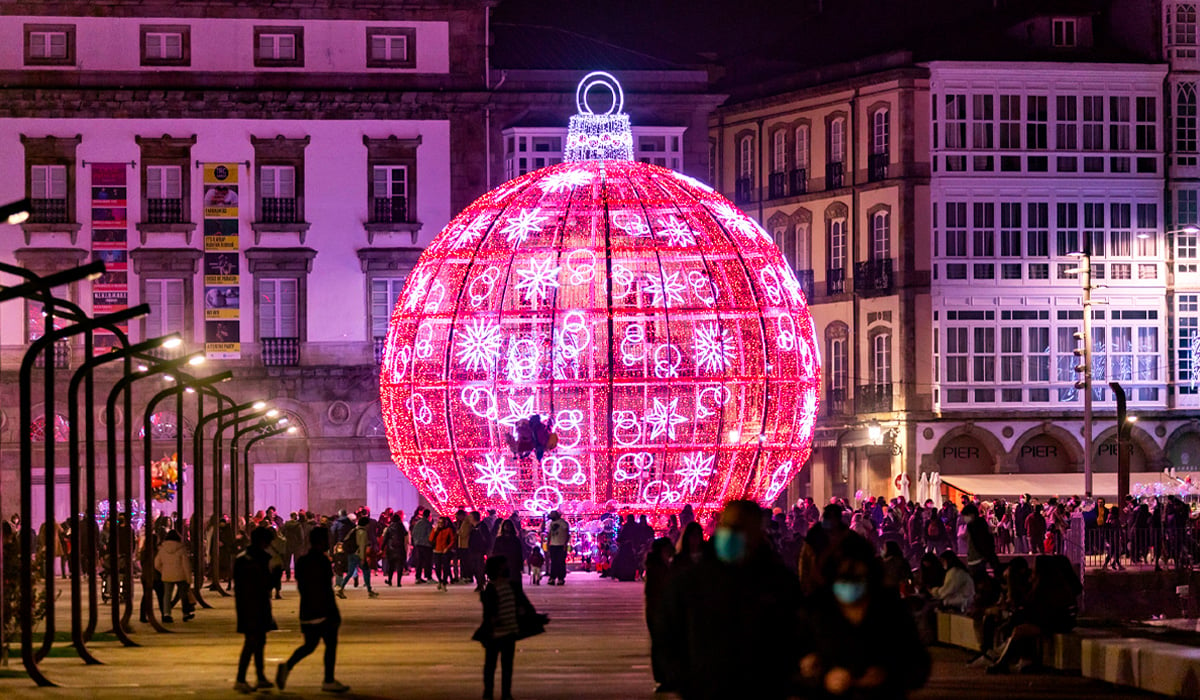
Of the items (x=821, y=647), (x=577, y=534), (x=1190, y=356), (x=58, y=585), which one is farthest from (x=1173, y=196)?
(x=821, y=647)

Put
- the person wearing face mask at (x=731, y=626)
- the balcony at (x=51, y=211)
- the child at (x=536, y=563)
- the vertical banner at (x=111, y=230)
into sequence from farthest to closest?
the vertical banner at (x=111, y=230), the balcony at (x=51, y=211), the child at (x=536, y=563), the person wearing face mask at (x=731, y=626)

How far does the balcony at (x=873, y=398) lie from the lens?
212 feet

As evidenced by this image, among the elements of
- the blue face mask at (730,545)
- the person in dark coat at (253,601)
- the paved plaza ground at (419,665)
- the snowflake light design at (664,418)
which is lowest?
the paved plaza ground at (419,665)

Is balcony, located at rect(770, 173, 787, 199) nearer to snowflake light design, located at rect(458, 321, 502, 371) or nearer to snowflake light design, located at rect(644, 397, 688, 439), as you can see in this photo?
snowflake light design, located at rect(458, 321, 502, 371)

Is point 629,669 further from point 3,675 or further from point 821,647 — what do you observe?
point 821,647

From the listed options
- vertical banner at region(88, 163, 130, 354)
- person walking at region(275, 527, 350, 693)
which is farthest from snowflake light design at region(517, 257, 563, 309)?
vertical banner at region(88, 163, 130, 354)

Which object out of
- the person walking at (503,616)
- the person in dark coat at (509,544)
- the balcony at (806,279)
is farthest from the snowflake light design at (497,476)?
the balcony at (806,279)

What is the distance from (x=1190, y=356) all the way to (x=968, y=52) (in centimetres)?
963

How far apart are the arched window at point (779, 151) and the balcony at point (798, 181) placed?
485mm

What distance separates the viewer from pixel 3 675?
22.6 m

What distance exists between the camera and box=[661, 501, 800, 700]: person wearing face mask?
1123 cm

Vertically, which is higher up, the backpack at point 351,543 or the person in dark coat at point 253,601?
the person in dark coat at point 253,601

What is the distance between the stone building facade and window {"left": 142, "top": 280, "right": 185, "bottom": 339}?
53mm

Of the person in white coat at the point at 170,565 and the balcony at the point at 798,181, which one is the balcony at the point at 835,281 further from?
the person in white coat at the point at 170,565
